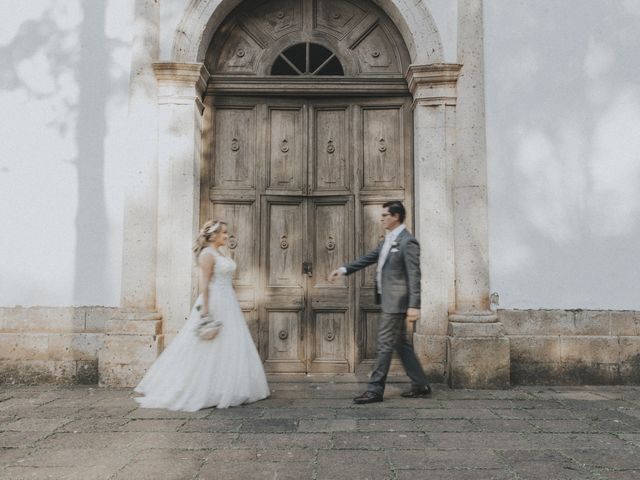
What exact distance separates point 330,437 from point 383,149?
3.56 m

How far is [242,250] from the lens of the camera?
247 inches

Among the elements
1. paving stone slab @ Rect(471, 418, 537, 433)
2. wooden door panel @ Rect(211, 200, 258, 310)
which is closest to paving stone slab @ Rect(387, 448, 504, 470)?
paving stone slab @ Rect(471, 418, 537, 433)

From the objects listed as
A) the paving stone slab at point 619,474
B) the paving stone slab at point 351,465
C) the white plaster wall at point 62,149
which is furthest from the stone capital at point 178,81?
the paving stone slab at point 619,474

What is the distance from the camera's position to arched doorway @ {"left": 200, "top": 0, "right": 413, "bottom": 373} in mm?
6219

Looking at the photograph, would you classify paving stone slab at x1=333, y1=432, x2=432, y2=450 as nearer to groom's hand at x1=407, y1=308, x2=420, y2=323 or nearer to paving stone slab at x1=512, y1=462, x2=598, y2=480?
paving stone slab at x1=512, y1=462, x2=598, y2=480

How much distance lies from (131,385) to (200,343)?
118 centimetres

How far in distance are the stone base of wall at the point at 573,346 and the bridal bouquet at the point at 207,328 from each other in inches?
119

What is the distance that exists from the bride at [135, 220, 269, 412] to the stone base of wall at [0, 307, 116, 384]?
1122mm

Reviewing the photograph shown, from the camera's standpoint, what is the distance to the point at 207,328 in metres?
4.82

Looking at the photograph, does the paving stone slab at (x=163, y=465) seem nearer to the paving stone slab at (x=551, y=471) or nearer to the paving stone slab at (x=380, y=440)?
the paving stone slab at (x=380, y=440)

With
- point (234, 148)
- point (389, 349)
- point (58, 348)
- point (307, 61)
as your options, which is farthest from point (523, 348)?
point (58, 348)

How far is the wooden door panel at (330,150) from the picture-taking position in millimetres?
6332

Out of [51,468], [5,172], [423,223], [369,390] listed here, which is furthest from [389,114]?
[51,468]

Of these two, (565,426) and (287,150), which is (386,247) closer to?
(287,150)
